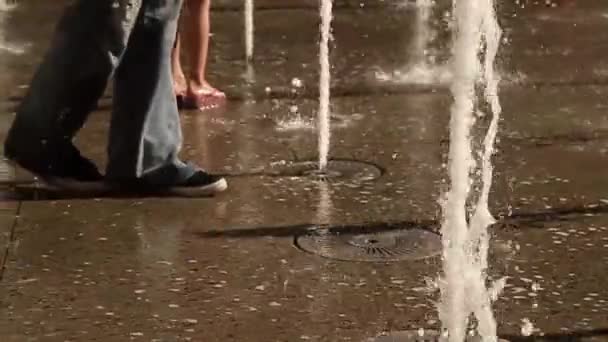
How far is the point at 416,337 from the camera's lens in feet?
11.6

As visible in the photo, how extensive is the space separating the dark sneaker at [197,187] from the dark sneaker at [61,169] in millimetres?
277

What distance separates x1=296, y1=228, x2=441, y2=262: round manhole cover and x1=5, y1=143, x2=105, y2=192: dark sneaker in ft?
3.08

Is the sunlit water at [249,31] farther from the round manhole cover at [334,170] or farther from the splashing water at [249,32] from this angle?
the round manhole cover at [334,170]

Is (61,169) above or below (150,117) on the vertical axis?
below

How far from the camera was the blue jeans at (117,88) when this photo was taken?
448 centimetres

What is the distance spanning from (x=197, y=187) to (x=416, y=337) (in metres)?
1.42

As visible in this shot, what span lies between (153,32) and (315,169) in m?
0.91

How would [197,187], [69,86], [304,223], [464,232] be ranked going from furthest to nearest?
[197,187]
[69,86]
[304,223]
[464,232]

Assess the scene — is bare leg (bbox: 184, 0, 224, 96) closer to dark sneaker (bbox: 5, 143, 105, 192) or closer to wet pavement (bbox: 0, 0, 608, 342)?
wet pavement (bbox: 0, 0, 608, 342)

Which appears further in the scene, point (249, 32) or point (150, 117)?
point (249, 32)

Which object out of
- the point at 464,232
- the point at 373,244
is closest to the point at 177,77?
the point at 373,244

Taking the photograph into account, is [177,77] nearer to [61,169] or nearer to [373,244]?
[61,169]

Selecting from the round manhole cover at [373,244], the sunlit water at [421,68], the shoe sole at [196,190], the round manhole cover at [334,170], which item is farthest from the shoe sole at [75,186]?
the sunlit water at [421,68]

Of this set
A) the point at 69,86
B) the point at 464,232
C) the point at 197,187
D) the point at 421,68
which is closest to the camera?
the point at 464,232
